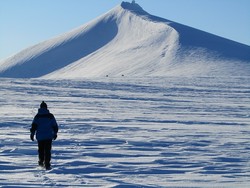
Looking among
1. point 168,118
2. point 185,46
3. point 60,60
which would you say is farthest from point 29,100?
point 60,60

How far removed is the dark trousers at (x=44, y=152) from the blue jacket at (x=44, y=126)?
0.30 feet

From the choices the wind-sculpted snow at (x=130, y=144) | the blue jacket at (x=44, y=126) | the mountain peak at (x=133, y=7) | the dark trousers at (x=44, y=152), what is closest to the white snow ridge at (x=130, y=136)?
the wind-sculpted snow at (x=130, y=144)

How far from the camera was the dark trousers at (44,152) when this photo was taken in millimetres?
10127

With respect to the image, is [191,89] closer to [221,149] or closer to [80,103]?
[80,103]

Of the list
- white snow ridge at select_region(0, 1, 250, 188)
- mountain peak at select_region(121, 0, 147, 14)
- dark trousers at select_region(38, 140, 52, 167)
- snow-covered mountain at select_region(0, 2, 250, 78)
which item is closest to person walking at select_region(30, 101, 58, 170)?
dark trousers at select_region(38, 140, 52, 167)

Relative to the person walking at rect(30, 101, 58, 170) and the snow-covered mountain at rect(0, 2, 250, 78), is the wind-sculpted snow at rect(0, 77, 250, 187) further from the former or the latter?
the snow-covered mountain at rect(0, 2, 250, 78)

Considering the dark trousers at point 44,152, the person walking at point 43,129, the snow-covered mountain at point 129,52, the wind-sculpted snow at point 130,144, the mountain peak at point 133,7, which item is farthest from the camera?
the mountain peak at point 133,7

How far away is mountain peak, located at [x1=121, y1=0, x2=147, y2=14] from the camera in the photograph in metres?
149

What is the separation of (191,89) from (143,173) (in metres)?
32.2

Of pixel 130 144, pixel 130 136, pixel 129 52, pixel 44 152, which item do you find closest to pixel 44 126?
pixel 44 152

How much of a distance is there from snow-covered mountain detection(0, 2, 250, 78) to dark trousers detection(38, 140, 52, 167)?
5697 cm

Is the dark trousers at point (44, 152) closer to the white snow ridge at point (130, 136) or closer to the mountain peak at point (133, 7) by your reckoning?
the white snow ridge at point (130, 136)

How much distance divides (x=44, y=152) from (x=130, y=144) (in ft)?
13.3

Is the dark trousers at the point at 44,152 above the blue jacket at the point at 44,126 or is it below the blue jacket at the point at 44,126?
below
